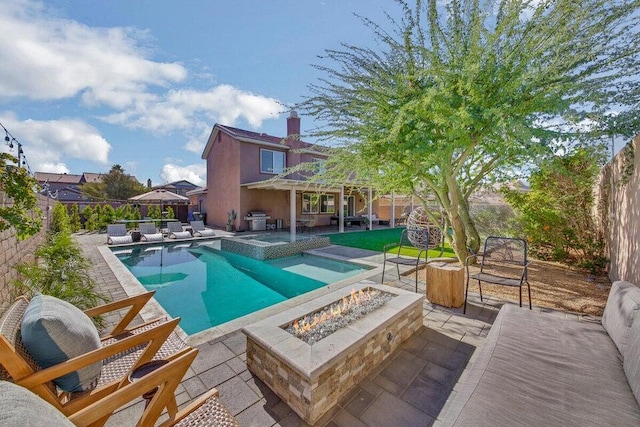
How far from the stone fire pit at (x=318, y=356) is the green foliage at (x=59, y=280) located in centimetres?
261

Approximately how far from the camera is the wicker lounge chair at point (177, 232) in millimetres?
12180

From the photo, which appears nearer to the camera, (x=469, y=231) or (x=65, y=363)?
(x=65, y=363)

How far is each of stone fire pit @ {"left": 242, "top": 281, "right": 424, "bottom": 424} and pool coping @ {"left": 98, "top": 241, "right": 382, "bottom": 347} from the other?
38.5 inches

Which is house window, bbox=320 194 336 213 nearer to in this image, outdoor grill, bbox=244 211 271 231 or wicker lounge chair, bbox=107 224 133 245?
outdoor grill, bbox=244 211 271 231

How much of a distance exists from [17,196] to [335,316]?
12.0ft

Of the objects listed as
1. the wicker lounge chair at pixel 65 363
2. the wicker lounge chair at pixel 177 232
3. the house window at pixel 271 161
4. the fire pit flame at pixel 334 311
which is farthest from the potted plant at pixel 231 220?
the wicker lounge chair at pixel 65 363

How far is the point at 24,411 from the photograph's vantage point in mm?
989

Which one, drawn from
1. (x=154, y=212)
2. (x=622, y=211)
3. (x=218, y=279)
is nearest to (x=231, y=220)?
(x=154, y=212)

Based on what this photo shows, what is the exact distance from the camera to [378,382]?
8.52 feet

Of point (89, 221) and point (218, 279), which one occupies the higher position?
point (89, 221)

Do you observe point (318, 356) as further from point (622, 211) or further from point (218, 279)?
point (622, 211)

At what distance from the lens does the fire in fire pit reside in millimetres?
2791

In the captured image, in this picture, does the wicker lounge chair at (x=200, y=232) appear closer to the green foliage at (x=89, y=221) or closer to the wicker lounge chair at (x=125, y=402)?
the green foliage at (x=89, y=221)

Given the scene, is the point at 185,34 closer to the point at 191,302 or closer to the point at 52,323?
the point at 191,302
